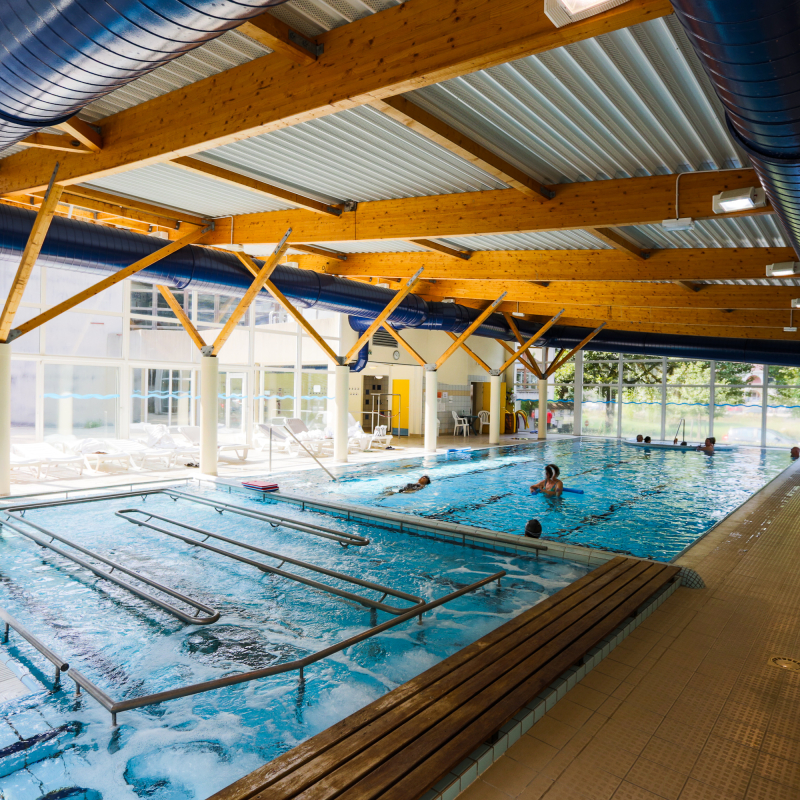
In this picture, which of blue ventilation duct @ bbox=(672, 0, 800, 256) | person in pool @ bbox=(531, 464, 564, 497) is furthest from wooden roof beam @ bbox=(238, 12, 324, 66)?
person in pool @ bbox=(531, 464, 564, 497)

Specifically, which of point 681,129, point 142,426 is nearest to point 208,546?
point 681,129

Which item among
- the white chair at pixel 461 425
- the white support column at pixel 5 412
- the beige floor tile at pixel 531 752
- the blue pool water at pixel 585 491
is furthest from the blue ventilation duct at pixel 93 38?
the white chair at pixel 461 425

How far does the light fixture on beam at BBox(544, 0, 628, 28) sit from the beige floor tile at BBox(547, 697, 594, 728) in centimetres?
321

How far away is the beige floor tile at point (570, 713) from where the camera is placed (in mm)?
3051

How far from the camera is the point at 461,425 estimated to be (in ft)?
71.3

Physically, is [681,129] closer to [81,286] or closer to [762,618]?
[762,618]

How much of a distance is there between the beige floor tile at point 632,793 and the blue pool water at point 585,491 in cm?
462

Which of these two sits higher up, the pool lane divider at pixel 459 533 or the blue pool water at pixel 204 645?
the pool lane divider at pixel 459 533

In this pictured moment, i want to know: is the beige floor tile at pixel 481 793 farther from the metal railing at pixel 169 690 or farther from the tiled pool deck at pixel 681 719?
the metal railing at pixel 169 690

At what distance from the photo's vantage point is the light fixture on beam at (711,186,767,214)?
15.4ft

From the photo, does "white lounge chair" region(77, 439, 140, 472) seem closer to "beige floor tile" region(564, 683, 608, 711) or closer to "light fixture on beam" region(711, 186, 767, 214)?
"beige floor tile" region(564, 683, 608, 711)

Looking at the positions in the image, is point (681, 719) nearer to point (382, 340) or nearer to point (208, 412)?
point (208, 412)

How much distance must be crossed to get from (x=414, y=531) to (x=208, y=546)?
8.44 feet

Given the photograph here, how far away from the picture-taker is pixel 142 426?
1336cm
